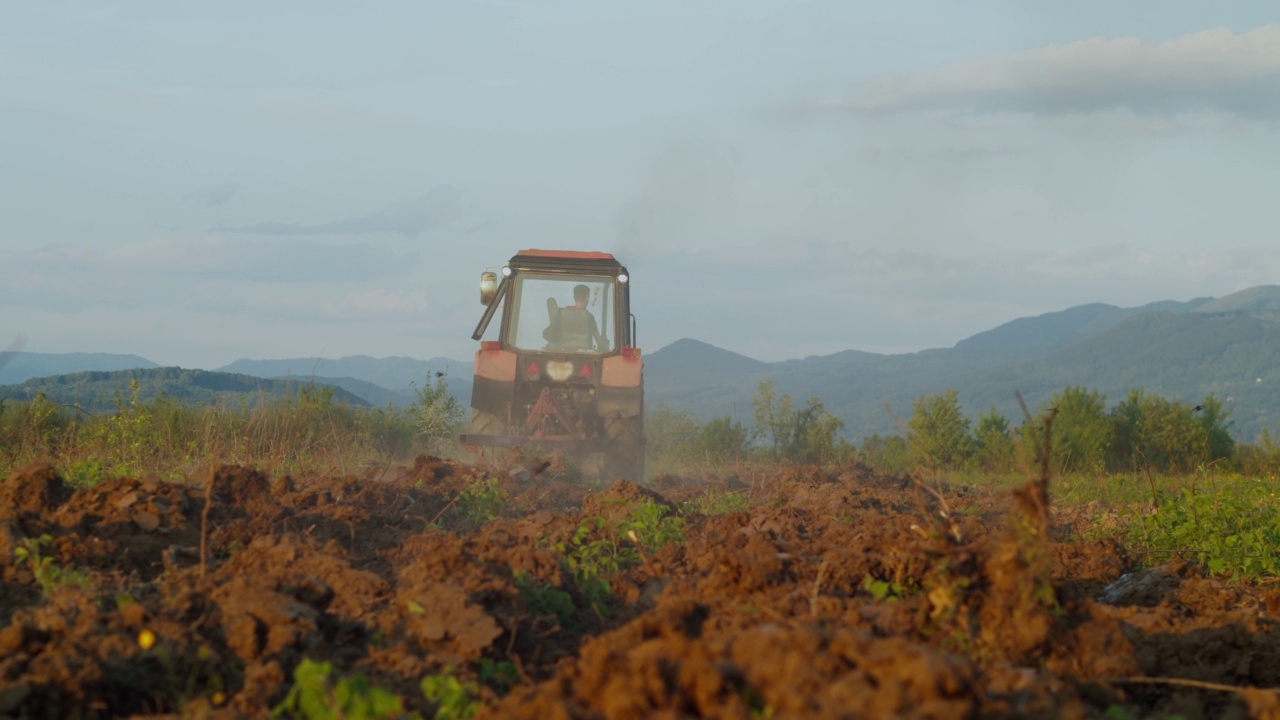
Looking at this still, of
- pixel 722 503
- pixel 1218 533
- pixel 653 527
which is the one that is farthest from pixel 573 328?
pixel 1218 533

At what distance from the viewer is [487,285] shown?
10.9 metres

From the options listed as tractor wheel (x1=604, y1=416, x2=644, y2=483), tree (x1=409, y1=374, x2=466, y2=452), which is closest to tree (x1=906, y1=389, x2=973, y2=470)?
tree (x1=409, y1=374, x2=466, y2=452)

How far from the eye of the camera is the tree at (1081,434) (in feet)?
53.8

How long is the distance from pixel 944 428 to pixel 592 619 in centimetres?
1515

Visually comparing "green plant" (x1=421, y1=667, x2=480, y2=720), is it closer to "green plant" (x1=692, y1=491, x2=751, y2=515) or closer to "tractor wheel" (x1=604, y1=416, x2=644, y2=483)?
"green plant" (x1=692, y1=491, x2=751, y2=515)

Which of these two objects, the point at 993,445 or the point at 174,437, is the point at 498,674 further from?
the point at 993,445

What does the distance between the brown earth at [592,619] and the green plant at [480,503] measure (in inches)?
43.9

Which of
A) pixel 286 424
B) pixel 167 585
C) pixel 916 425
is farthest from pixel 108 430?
pixel 916 425

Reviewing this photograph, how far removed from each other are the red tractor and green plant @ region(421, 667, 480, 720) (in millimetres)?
7863

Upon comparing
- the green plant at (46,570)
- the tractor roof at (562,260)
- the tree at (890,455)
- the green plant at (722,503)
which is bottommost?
the tree at (890,455)

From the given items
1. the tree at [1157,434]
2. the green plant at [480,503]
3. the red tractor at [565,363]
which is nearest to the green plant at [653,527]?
the green plant at [480,503]

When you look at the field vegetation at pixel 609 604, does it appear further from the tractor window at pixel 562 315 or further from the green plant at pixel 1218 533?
the tractor window at pixel 562 315

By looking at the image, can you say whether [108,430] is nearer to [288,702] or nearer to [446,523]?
[446,523]

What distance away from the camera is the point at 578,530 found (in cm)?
579
